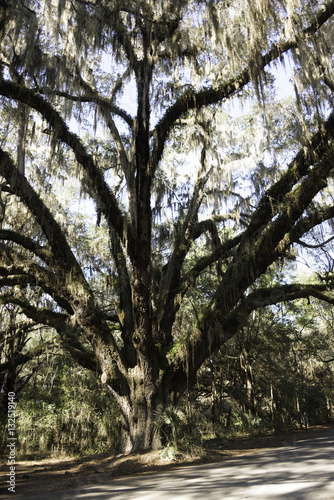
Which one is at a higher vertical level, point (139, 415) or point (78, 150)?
point (78, 150)

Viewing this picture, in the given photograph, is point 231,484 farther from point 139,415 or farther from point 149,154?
point 149,154

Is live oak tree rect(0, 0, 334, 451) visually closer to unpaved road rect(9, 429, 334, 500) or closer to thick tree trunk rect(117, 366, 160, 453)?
thick tree trunk rect(117, 366, 160, 453)

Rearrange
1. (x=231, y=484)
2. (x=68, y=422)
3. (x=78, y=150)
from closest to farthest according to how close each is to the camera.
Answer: (x=231, y=484) < (x=78, y=150) < (x=68, y=422)

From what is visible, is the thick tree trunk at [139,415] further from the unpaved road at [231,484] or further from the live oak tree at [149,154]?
the unpaved road at [231,484]

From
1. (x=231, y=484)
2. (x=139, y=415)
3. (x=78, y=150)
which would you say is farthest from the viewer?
(x=139, y=415)

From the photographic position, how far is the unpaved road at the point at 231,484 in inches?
151

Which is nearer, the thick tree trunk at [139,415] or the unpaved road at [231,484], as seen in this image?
the unpaved road at [231,484]

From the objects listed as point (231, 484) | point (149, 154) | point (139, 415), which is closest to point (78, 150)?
point (149, 154)

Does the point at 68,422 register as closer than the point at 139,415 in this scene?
No

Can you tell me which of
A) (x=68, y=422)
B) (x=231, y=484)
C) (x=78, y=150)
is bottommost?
(x=231, y=484)

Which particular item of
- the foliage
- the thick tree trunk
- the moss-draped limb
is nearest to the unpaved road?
the thick tree trunk

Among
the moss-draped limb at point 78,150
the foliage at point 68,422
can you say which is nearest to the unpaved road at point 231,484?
the moss-draped limb at point 78,150

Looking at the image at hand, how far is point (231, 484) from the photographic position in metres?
4.53

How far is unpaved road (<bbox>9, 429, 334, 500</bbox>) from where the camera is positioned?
3.84 metres
